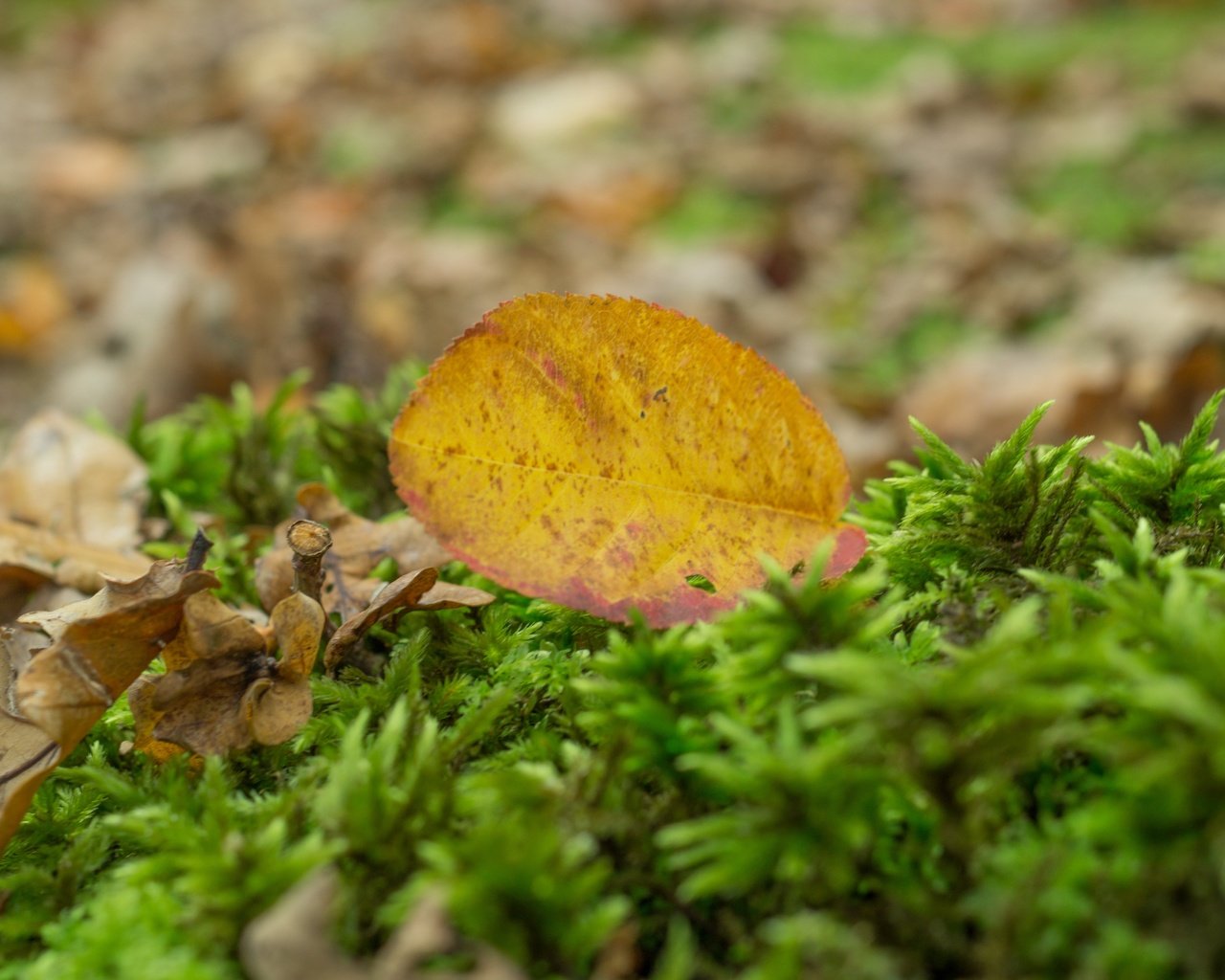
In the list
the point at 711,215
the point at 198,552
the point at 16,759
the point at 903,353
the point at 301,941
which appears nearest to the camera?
the point at 301,941

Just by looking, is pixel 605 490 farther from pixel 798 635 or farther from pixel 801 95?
pixel 801 95

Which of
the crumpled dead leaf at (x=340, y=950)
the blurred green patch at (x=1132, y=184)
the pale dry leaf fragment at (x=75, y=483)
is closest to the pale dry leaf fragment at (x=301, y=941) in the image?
Answer: the crumpled dead leaf at (x=340, y=950)

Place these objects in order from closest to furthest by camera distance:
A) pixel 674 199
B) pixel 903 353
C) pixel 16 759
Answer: pixel 16 759, pixel 903 353, pixel 674 199

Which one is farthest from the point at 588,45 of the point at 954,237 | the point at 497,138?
the point at 954,237

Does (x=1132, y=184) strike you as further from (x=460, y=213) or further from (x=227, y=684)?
→ (x=227, y=684)

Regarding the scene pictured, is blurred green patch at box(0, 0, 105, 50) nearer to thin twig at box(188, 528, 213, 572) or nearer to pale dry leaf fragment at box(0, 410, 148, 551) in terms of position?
pale dry leaf fragment at box(0, 410, 148, 551)

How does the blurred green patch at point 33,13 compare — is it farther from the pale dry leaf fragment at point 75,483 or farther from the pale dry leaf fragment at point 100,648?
the pale dry leaf fragment at point 100,648

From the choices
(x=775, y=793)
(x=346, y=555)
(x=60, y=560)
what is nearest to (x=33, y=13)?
(x=60, y=560)
